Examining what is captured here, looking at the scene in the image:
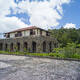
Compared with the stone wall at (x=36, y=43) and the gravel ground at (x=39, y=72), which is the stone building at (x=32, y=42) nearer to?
the stone wall at (x=36, y=43)

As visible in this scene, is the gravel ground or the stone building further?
the stone building

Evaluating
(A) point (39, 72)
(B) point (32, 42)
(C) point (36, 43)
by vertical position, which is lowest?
(A) point (39, 72)

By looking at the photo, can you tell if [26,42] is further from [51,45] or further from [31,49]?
[51,45]

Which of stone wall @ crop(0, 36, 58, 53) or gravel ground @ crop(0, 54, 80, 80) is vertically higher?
stone wall @ crop(0, 36, 58, 53)

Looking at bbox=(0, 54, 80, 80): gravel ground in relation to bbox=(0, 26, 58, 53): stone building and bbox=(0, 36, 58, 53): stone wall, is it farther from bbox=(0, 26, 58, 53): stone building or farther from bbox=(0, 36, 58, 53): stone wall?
bbox=(0, 36, 58, 53): stone wall

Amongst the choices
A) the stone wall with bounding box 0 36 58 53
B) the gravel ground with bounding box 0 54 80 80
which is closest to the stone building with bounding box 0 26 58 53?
the stone wall with bounding box 0 36 58 53

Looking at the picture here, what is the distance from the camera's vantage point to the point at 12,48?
2597cm

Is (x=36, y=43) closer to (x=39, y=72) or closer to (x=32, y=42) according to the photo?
(x=32, y=42)

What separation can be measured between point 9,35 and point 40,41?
46.4ft

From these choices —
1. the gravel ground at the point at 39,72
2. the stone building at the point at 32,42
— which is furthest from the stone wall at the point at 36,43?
the gravel ground at the point at 39,72

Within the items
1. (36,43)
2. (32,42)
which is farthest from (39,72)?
(32,42)

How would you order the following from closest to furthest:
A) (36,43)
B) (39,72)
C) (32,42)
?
(39,72) < (36,43) < (32,42)

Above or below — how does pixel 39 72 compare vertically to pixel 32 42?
below

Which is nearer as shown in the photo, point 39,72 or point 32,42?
point 39,72
